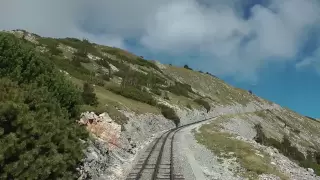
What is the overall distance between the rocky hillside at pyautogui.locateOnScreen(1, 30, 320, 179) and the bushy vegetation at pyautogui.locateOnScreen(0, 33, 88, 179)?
2.90 m

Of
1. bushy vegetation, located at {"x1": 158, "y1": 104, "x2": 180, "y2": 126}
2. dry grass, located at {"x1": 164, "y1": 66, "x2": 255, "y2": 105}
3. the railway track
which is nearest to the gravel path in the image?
the railway track

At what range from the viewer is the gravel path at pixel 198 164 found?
25598mm

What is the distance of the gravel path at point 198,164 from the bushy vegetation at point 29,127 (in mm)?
7686

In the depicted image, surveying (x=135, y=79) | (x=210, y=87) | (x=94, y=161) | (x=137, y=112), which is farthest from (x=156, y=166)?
(x=210, y=87)

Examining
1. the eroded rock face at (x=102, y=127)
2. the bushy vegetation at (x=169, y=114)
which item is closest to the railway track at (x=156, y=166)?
the eroded rock face at (x=102, y=127)

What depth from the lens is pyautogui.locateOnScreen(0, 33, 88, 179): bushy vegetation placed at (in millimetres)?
15172

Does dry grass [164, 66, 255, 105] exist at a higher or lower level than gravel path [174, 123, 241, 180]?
higher

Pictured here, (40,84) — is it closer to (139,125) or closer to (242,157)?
(242,157)

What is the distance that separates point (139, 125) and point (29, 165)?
3409 cm

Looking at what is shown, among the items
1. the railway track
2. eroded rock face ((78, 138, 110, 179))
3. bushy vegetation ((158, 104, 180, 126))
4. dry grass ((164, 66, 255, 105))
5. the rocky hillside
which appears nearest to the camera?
eroded rock face ((78, 138, 110, 179))

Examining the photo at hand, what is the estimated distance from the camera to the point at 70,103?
25.7 metres

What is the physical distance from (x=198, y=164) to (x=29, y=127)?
16.8 m

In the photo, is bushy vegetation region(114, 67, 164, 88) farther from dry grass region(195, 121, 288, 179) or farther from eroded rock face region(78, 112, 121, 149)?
eroded rock face region(78, 112, 121, 149)

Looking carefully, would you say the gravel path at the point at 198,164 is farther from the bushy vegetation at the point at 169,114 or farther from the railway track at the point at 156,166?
the bushy vegetation at the point at 169,114
